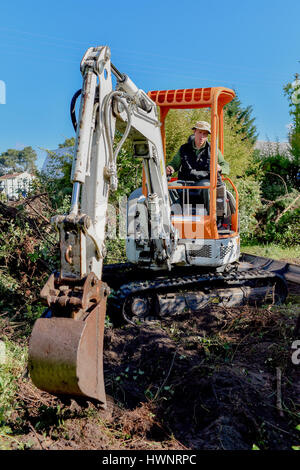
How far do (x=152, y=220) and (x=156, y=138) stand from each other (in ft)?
3.25

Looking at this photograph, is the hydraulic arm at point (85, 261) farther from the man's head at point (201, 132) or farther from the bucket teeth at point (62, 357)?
the man's head at point (201, 132)

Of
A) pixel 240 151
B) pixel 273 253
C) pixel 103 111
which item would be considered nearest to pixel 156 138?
pixel 103 111

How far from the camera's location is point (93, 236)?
3.07 m

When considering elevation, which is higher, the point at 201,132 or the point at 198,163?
the point at 201,132

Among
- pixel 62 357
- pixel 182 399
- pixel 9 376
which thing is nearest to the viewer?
pixel 62 357

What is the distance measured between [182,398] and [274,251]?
7.64 m

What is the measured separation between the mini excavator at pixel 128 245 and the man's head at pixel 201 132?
31cm

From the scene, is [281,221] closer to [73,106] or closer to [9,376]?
[73,106]

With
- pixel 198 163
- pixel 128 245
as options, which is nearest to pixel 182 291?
pixel 128 245

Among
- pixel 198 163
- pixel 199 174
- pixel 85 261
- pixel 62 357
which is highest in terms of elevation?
pixel 198 163

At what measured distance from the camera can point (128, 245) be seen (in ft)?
17.7

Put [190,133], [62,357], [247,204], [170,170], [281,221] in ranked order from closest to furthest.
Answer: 1. [62,357]
2. [170,170]
3. [190,133]
4. [247,204]
5. [281,221]

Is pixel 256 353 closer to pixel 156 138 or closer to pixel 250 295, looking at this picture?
pixel 250 295

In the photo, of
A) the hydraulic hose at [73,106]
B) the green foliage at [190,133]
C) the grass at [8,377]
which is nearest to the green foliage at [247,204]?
the green foliage at [190,133]
